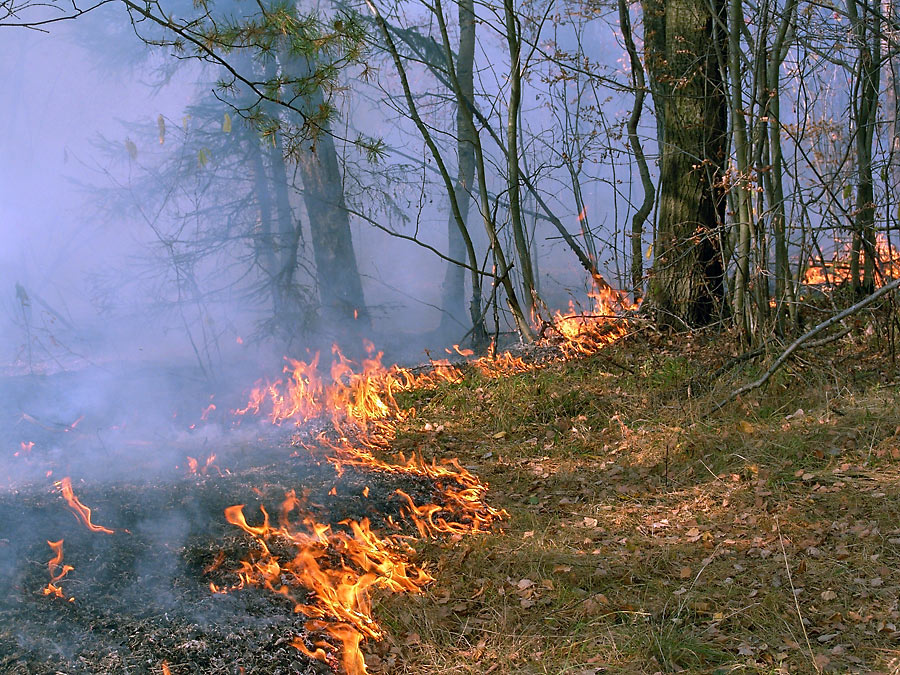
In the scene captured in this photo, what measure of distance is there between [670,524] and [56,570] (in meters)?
2.75

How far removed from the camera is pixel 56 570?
9.45 feet

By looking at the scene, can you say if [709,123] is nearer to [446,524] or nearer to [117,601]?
[446,524]

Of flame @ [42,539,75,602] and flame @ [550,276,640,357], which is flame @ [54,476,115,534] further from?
flame @ [550,276,640,357]

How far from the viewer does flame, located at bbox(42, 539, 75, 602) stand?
272 cm

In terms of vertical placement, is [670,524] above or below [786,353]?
below

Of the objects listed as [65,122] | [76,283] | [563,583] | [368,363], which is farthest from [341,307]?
[563,583]

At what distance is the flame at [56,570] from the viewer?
2725 mm

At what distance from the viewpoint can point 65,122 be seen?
42.2 ft

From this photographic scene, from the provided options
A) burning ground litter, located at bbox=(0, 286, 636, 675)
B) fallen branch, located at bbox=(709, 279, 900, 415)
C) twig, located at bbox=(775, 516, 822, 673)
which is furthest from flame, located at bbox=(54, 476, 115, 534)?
fallen branch, located at bbox=(709, 279, 900, 415)

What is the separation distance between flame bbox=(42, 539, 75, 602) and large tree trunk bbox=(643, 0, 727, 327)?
4630 mm

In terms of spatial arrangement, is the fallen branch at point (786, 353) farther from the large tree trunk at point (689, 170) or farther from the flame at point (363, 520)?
the flame at point (363, 520)

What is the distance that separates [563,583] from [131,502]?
2.15m

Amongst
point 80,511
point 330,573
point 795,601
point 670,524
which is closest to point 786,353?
point 670,524

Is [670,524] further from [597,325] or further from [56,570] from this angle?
[597,325]
